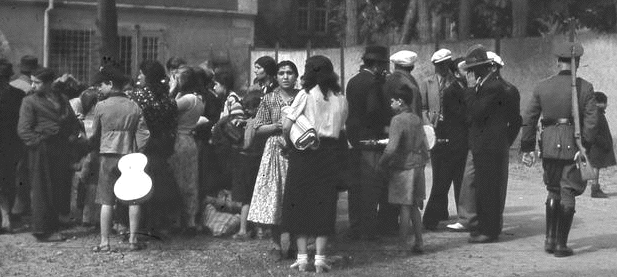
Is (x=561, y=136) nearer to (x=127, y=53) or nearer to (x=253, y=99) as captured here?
(x=253, y=99)

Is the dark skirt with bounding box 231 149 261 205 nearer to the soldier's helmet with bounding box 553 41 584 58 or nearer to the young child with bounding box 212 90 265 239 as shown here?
the young child with bounding box 212 90 265 239

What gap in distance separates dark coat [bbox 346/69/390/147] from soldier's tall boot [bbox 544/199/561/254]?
1.67 meters

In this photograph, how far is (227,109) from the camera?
12.2 meters

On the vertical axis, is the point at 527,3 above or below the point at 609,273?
above

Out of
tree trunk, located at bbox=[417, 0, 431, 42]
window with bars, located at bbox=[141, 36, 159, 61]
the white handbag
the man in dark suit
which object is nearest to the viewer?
the white handbag

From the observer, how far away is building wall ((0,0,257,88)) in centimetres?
3012

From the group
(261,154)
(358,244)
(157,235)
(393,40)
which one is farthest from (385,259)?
(393,40)

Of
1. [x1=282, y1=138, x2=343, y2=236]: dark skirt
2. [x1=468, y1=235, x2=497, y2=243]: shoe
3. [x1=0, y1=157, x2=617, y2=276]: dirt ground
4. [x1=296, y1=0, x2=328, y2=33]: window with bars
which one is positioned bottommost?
[x1=0, y1=157, x2=617, y2=276]: dirt ground

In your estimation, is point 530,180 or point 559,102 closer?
point 559,102

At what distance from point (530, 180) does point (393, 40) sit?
2173cm

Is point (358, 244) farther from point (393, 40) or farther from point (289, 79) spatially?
point (393, 40)

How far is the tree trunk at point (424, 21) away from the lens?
3225 cm

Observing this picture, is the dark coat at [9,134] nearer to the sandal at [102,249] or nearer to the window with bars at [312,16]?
the sandal at [102,249]

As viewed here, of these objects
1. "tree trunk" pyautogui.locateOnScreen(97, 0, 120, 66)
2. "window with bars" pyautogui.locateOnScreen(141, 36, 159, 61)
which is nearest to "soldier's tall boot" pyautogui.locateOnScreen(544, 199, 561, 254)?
"tree trunk" pyautogui.locateOnScreen(97, 0, 120, 66)
